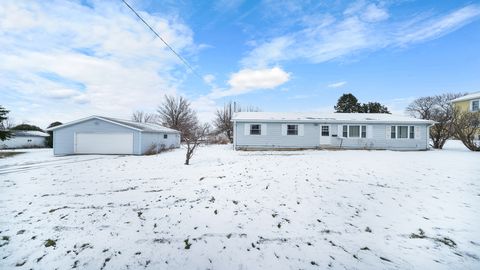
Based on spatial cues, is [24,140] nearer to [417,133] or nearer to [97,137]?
[97,137]

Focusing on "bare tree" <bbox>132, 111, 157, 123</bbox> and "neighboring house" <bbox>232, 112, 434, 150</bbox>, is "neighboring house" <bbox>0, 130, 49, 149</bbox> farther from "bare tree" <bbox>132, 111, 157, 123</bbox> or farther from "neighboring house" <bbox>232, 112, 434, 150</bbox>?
"neighboring house" <bbox>232, 112, 434, 150</bbox>

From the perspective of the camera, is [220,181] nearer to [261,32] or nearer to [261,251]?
[261,251]

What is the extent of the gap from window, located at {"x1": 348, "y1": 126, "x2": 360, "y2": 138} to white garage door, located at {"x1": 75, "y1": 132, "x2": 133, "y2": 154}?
62.3 ft

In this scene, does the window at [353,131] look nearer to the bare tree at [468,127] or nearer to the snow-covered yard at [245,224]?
the bare tree at [468,127]

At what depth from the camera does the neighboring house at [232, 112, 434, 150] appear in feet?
59.4

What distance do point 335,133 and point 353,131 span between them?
64.5 inches

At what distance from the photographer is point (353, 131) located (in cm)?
Answer: 1828

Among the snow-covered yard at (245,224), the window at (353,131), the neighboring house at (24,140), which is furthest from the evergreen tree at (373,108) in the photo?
the neighboring house at (24,140)

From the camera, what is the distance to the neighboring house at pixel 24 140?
2539cm

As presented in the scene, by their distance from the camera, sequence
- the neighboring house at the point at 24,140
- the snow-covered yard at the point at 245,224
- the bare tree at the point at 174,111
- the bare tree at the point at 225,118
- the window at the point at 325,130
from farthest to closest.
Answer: the bare tree at the point at 174,111
the bare tree at the point at 225,118
the neighboring house at the point at 24,140
the window at the point at 325,130
the snow-covered yard at the point at 245,224

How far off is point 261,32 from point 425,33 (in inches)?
333

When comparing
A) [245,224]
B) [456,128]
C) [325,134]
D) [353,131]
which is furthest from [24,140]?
[456,128]

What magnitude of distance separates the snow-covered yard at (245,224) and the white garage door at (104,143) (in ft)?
32.3

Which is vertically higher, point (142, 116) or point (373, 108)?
point (373, 108)
